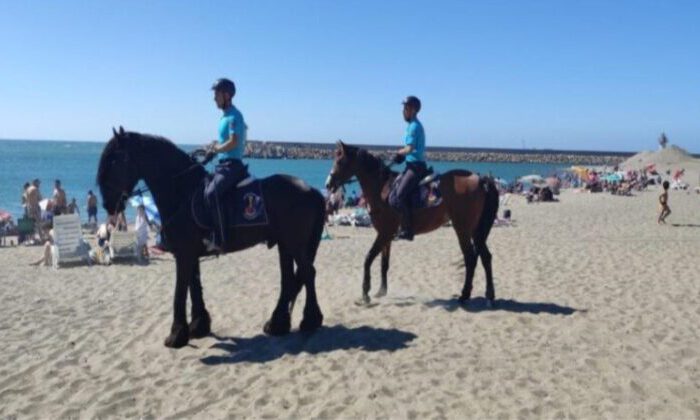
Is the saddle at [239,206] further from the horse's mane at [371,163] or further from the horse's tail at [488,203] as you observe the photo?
the horse's tail at [488,203]

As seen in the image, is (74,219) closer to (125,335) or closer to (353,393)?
(125,335)

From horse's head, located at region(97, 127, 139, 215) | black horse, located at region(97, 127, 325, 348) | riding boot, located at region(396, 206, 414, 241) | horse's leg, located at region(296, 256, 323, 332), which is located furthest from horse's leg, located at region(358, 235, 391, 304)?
horse's head, located at region(97, 127, 139, 215)

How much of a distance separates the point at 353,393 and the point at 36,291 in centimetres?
721

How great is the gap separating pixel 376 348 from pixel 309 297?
1111 mm

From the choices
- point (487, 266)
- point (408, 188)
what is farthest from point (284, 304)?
point (487, 266)

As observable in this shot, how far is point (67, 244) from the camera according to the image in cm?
1351

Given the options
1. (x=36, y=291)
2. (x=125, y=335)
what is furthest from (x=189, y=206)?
(x=36, y=291)

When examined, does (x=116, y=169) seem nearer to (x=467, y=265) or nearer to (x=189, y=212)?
(x=189, y=212)

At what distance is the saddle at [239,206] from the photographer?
676 centimetres

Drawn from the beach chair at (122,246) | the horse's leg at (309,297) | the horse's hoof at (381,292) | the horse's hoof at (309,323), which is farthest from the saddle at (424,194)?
the beach chair at (122,246)

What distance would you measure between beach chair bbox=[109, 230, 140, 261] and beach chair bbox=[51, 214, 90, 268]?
58 cm

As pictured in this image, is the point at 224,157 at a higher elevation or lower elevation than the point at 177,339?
higher

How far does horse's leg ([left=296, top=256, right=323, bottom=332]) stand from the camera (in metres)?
7.10

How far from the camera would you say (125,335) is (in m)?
7.25
